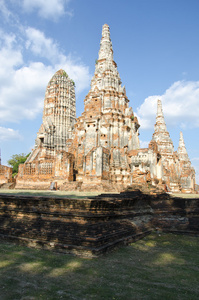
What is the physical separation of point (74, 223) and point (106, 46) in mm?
32869

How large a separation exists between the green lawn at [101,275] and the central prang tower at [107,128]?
1620 cm

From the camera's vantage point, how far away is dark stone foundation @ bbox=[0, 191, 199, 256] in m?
6.04

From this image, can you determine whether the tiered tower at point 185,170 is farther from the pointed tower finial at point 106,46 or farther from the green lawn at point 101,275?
the green lawn at point 101,275

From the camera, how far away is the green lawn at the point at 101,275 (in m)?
3.91

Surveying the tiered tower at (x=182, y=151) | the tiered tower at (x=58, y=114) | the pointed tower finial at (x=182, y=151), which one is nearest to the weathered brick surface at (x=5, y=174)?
the tiered tower at (x=58, y=114)

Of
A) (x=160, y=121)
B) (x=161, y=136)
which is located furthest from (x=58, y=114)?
(x=161, y=136)

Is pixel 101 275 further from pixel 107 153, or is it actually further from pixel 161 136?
pixel 161 136

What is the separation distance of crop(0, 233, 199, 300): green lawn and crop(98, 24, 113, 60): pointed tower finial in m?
31.3

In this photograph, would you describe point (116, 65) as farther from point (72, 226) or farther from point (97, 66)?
point (72, 226)

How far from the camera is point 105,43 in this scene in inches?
1357

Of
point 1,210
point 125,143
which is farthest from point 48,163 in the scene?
point 1,210

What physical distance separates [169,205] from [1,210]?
22.5 ft

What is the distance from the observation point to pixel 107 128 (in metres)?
26.5

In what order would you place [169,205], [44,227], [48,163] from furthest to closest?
1. [48,163]
2. [169,205]
3. [44,227]
